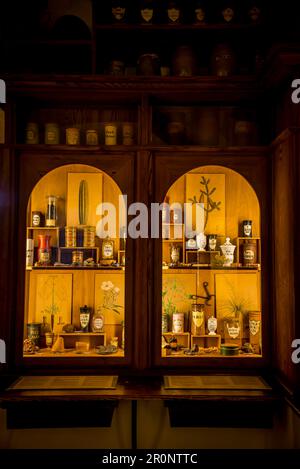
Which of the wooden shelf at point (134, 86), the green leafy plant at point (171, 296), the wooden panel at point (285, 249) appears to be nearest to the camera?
the wooden panel at point (285, 249)

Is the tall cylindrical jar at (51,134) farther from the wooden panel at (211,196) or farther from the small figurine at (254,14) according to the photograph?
the small figurine at (254,14)

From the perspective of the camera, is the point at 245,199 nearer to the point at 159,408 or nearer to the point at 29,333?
the point at 159,408

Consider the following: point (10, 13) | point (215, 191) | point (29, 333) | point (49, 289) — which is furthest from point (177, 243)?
point (10, 13)

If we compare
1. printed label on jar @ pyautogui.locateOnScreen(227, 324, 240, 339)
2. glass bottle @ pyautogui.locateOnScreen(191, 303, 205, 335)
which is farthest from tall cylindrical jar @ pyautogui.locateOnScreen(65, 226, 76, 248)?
printed label on jar @ pyautogui.locateOnScreen(227, 324, 240, 339)

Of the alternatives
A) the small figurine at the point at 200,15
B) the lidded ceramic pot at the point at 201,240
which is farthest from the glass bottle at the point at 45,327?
the small figurine at the point at 200,15

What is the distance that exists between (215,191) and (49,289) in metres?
1.12

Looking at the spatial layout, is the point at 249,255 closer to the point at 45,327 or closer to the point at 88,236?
the point at 88,236

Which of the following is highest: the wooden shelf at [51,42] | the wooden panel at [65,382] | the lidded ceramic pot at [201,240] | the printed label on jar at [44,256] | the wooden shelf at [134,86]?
the wooden shelf at [51,42]

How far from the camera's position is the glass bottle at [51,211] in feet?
8.15

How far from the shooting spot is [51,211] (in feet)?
8.18

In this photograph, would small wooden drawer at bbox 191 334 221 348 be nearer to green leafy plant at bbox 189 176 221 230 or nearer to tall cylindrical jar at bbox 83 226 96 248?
green leafy plant at bbox 189 176 221 230

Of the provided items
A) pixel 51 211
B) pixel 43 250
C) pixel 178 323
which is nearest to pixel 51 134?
pixel 51 211

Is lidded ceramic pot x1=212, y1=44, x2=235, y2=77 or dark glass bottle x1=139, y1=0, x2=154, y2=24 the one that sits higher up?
dark glass bottle x1=139, y1=0, x2=154, y2=24

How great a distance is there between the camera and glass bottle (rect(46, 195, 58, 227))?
8.15 feet
